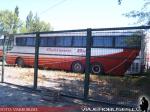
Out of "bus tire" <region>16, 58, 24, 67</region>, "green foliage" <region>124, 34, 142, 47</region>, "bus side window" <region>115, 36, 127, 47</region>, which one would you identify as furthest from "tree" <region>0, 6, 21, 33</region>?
"green foliage" <region>124, 34, 142, 47</region>

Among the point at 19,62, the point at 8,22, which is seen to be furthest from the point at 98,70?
the point at 8,22

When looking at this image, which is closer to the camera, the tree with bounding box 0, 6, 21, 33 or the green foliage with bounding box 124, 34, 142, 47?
the green foliage with bounding box 124, 34, 142, 47

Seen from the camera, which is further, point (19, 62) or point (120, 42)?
point (19, 62)

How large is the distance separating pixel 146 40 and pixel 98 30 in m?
1.46

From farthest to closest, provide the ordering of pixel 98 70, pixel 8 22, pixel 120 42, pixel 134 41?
pixel 8 22, pixel 98 70, pixel 120 42, pixel 134 41

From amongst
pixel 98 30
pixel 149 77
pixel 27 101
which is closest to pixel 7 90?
pixel 27 101

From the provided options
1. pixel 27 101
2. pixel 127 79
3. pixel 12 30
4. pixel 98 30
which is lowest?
pixel 27 101

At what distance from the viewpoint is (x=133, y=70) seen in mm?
9414

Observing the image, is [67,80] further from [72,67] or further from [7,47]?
[72,67]

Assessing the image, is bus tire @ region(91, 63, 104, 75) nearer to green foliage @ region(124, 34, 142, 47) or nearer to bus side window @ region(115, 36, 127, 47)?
bus side window @ region(115, 36, 127, 47)

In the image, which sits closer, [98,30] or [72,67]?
[98,30]

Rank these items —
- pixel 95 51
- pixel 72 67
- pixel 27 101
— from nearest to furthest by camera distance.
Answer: pixel 27 101, pixel 95 51, pixel 72 67

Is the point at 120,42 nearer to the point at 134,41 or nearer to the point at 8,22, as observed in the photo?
the point at 134,41

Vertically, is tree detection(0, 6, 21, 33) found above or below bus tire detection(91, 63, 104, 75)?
above
